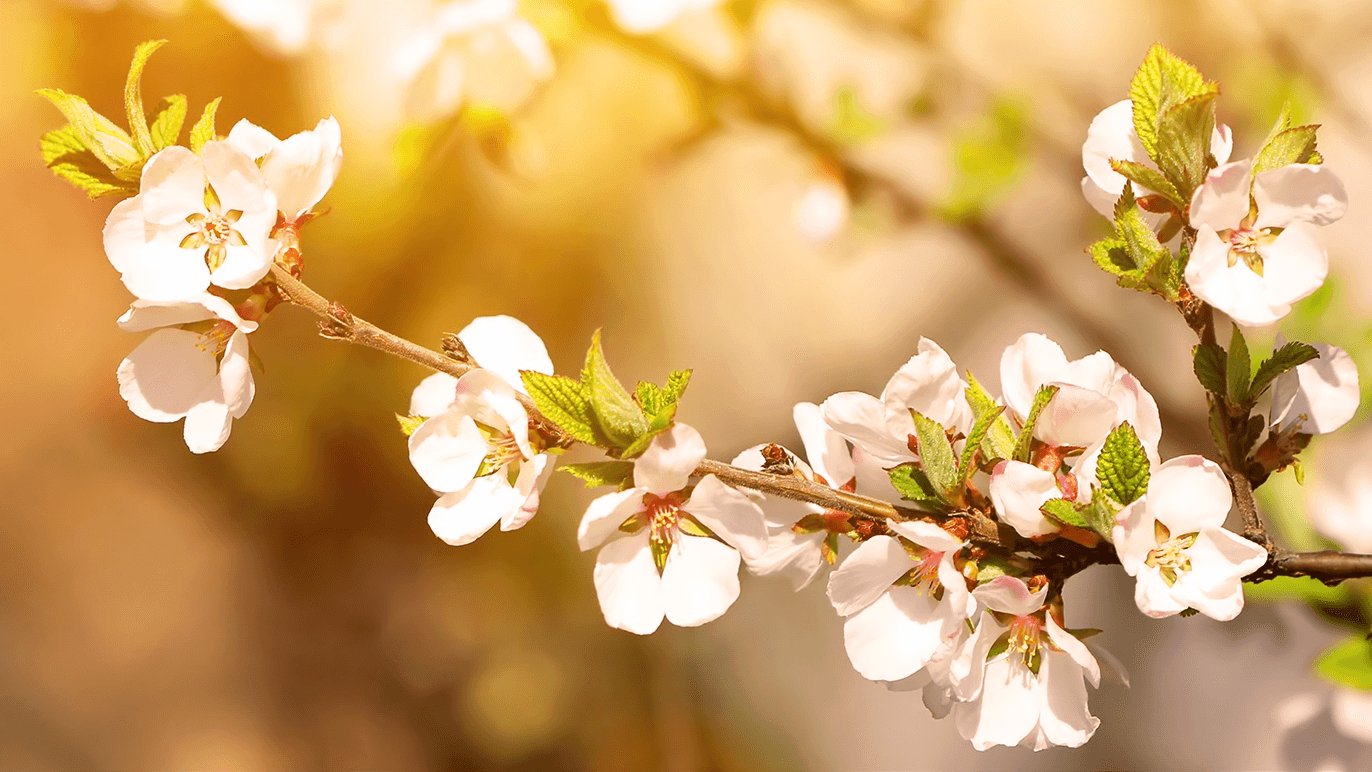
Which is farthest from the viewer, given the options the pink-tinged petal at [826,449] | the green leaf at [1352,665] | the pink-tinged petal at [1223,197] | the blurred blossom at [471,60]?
the blurred blossom at [471,60]

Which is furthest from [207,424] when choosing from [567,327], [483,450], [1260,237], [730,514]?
[567,327]

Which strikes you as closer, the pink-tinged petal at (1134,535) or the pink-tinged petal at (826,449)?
the pink-tinged petal at (1134,535)

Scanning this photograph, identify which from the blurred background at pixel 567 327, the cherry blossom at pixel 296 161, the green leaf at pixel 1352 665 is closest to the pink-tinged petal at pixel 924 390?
the cherry blossom at pixel 296 161

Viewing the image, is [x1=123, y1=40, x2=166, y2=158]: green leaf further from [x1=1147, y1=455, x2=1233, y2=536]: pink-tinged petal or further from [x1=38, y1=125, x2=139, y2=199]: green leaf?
[x1=1147, y1=455, x2=1233, y2=536]: pink-tinged petal

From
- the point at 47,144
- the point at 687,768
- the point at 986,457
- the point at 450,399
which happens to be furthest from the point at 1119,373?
the point at 687,768

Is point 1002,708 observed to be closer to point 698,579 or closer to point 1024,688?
point 1024,688

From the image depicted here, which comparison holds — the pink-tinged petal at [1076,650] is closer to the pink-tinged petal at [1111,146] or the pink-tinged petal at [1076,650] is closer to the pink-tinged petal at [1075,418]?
the pink-tinged petal at [1075,418]

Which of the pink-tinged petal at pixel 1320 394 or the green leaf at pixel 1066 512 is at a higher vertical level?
the green leaf at pixel 1066 512
